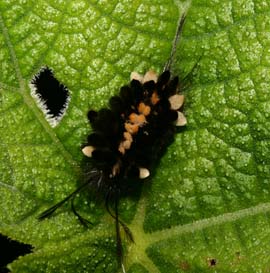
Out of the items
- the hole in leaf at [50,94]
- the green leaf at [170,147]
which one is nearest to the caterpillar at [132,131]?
the green leaf at [170,147]

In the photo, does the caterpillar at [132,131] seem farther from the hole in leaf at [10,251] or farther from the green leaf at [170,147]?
the hole in leaf at [10,251]

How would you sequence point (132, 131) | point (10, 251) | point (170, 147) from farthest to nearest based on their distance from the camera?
point (10, 251)
point (170, 147)
point (132, 131)

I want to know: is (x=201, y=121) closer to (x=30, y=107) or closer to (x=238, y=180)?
(x=238, y=180)

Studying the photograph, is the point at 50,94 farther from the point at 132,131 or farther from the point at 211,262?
the point at 211,262

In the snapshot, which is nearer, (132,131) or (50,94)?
(132,131)

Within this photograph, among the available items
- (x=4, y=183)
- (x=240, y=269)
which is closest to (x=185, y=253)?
A: (x=240, y=269)

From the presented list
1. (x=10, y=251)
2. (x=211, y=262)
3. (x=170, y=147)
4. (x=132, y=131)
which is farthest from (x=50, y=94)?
(x=211, y=262)

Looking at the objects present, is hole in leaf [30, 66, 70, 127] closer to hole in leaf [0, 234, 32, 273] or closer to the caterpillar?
the caterpillar
